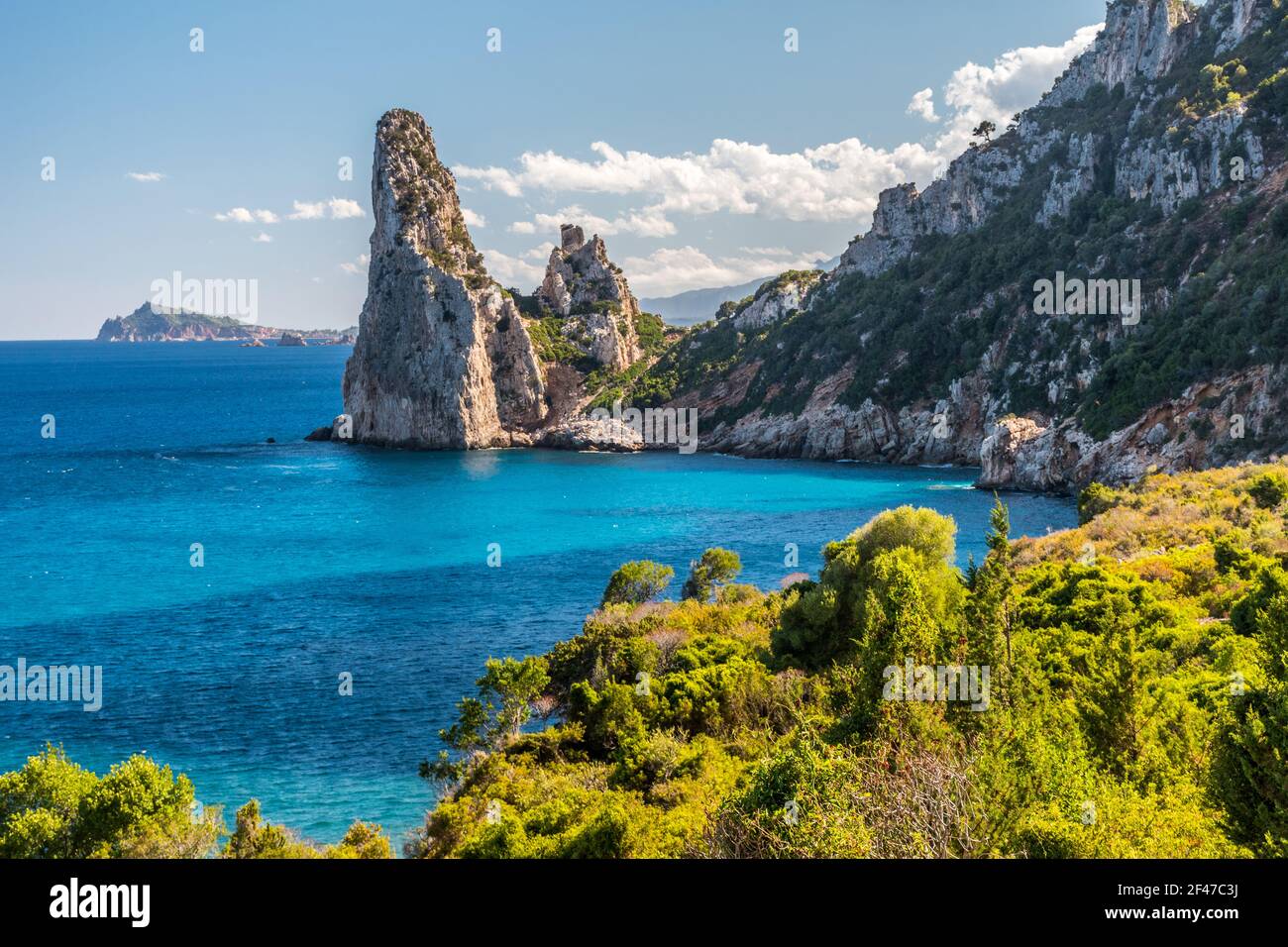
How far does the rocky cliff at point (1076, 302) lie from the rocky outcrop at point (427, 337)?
16.1 m

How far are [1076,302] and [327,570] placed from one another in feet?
198

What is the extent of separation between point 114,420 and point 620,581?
348 feet

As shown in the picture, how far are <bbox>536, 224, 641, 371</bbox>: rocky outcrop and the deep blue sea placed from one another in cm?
2557

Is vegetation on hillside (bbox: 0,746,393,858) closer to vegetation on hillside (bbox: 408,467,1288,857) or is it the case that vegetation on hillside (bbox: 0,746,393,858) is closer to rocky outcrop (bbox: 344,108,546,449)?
vegetation on hillside (bbox: 408,467,1288,857)

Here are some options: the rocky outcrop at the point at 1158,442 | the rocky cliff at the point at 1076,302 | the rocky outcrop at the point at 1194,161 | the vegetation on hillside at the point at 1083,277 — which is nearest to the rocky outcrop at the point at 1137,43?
the rocky cliff at the point at 1076,302

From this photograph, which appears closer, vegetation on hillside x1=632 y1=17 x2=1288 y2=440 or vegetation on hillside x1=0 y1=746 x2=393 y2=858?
vegetation on hillside x1=0 y1=746 x2=393 y2=858

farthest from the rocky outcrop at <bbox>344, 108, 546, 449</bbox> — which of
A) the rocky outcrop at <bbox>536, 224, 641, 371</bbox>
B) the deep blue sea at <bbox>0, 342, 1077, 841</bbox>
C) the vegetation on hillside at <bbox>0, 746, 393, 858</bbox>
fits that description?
the vegetation on hillside at <bbox>0, 746, 393, 858</bbox>

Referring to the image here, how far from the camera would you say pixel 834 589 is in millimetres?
28516

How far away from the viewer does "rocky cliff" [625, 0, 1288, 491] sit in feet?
204

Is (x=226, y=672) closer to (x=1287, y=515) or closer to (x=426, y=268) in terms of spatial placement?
(x=1287, y=515)

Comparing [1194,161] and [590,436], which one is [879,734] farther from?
[590,436]

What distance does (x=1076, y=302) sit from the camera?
7762 centimetres

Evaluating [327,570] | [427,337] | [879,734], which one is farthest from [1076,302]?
[879,734]

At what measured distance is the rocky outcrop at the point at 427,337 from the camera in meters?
100
